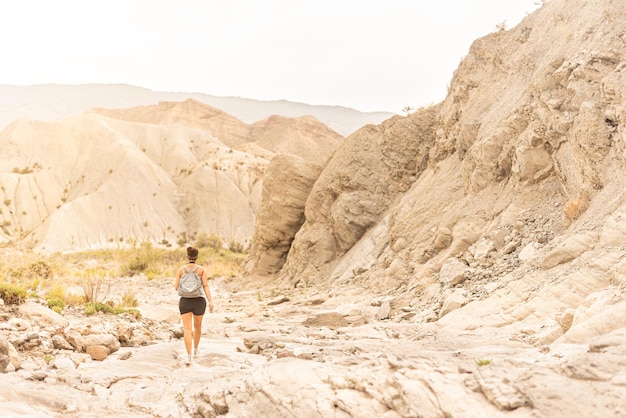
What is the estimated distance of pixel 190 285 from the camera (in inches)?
275

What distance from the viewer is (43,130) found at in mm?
57250

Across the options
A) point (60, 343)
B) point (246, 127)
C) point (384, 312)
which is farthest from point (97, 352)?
point (246, 127)

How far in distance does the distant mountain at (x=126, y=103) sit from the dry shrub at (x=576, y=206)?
124m

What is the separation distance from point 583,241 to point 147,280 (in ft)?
62.4

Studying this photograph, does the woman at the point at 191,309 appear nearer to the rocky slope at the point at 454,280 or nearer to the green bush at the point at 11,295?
the rocky slope at the point at 454,280

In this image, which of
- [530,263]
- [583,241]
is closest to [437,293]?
[530,263]

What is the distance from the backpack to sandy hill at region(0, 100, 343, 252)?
35.5 meters

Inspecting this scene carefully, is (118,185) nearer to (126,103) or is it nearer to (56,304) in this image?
(56,304)

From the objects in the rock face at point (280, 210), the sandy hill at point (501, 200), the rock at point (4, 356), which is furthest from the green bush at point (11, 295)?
the rock face at point (280, 210)

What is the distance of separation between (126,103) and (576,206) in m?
157

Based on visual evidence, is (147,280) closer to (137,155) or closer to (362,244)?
(362,244)

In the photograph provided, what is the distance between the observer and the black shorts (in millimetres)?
6996

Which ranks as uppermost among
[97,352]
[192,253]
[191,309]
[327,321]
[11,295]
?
[192,253]

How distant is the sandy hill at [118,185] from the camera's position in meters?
44.5
